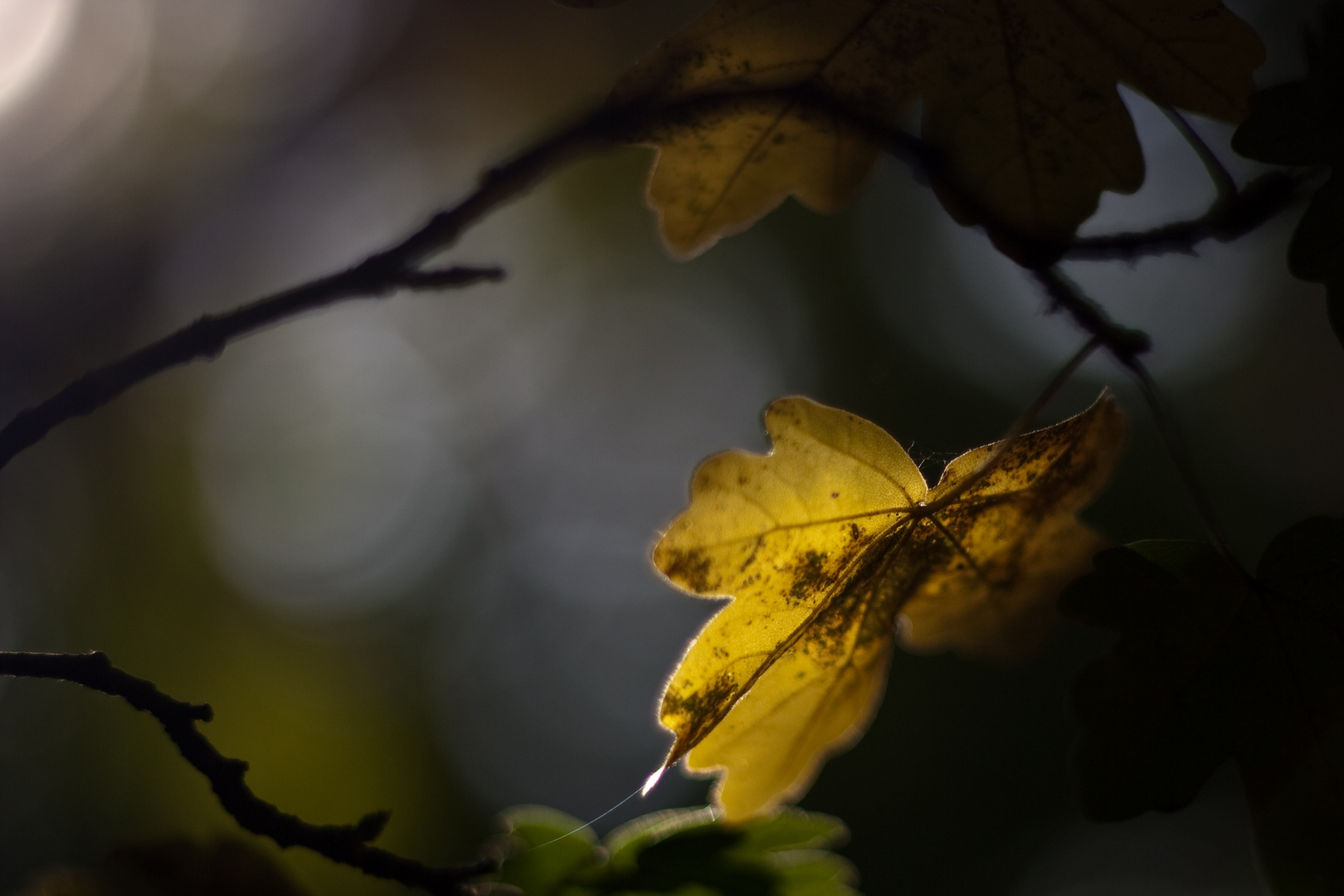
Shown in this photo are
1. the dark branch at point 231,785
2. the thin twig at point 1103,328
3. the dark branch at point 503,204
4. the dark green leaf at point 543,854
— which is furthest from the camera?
the dark green leaf at point 543,854

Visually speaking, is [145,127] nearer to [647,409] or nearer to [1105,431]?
[647,409]

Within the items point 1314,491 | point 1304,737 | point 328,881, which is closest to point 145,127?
point 328,881

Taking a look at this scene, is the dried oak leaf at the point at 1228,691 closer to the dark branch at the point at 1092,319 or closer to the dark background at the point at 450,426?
the dark branch at the point at 1092,319

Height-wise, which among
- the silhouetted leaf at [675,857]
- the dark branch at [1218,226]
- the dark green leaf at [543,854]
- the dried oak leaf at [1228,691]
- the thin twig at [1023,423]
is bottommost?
the dried oak leaf at [1228,691]

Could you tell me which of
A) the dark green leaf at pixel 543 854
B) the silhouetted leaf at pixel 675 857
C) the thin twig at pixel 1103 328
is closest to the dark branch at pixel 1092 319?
the thin twig at pixel 1103 328

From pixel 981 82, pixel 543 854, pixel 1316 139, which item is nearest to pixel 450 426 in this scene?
pixel 543 854

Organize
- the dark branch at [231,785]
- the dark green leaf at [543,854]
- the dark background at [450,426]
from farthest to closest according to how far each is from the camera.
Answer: the dark background at [450,426]
the dark green leaf at [543,854]
the dark branch at [231,785]
